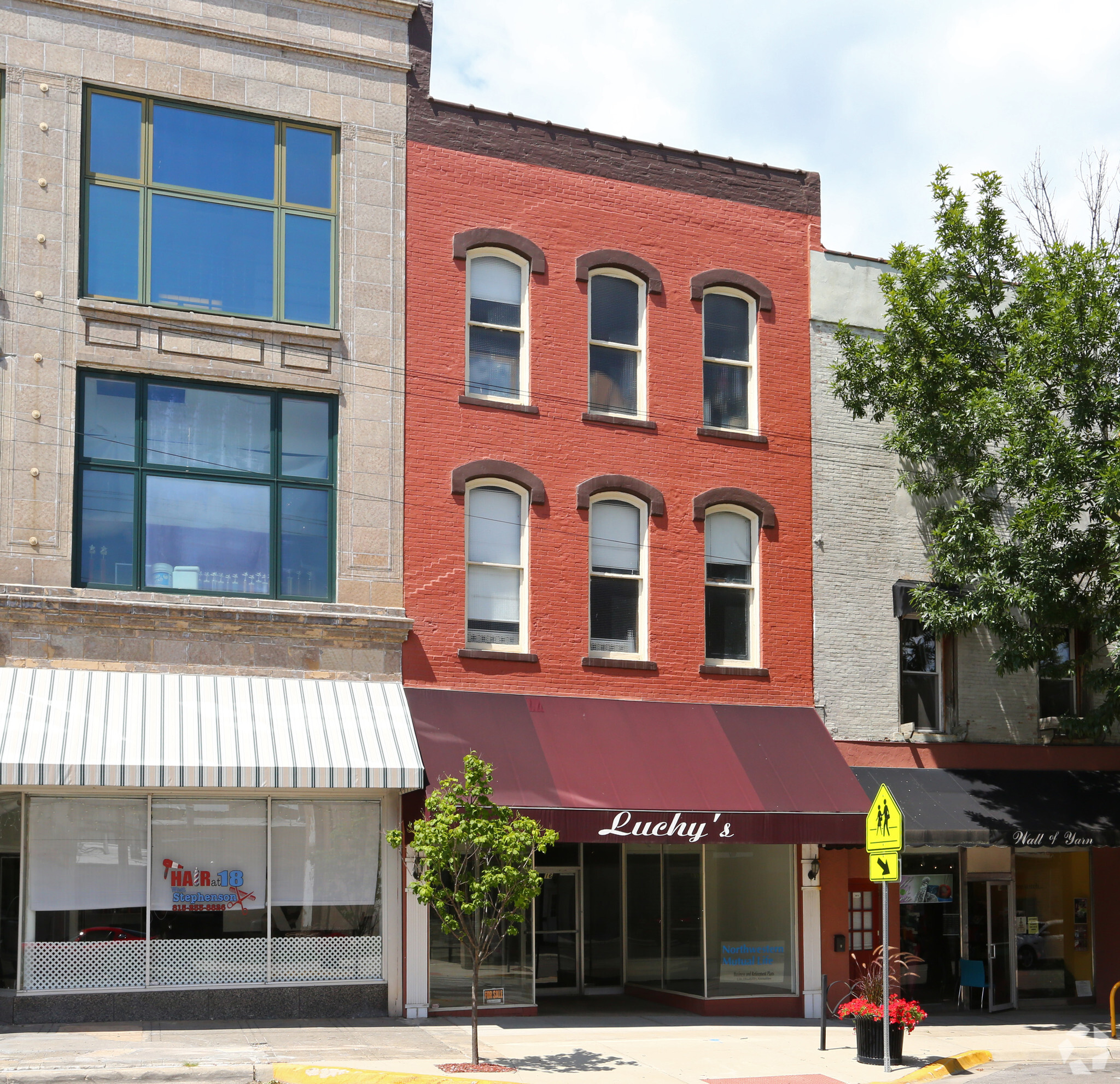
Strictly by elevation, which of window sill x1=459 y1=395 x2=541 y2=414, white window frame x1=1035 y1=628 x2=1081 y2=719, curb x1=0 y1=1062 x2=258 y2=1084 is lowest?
curb x1=0 y1=1062 x2=258 y2=1084

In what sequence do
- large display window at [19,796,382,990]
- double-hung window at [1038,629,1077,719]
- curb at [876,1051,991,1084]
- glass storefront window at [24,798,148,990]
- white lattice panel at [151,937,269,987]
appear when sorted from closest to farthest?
curb at [876,1051,991,1084]
glass storefront window at [24,798,148,990]
large display window at [19,796,382,990]
white lattice panel at [151,937,269,987]
double-hung window at [1038,629,1077,719]

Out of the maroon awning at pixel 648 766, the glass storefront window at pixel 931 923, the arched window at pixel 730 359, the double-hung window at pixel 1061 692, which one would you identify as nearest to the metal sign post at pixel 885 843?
the maroon awning at pixel 648 766

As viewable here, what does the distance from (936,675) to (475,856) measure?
10.4 meters

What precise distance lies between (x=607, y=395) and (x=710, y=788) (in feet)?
20.0

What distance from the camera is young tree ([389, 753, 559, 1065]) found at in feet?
49.9

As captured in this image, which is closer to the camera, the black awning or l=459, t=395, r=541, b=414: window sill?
l=459, t=395, r=541, b=414: window sill

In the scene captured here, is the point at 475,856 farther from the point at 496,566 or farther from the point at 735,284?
the point at 735,284

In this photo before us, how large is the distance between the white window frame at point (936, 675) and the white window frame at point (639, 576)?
448 centimetres

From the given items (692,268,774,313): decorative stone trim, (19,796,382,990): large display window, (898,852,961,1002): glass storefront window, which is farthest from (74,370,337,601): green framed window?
(898,852,961,1002): glass storefront window

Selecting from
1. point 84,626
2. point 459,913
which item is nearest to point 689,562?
point 459,913

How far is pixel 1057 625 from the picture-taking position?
20766 millimetres

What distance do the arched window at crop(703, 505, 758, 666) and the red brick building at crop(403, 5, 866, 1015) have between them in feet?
0.13

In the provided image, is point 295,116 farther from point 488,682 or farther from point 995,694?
point 995,694

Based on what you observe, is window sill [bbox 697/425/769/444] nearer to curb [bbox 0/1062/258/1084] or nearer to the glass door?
the glass door
